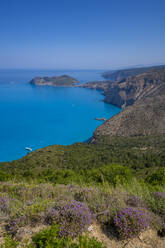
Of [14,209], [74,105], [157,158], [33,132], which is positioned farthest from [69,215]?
[74,105]

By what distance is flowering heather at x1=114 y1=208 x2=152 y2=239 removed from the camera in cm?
343

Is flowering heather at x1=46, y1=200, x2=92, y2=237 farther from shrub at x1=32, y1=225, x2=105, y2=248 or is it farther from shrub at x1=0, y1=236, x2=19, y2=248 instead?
shrub at x1=0, y1=236, x2=19, y2=248

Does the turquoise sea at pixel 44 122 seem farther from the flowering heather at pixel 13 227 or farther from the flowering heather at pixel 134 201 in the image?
the flowering heather at pixel 134 201

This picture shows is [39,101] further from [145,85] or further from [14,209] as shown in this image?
[14,209]

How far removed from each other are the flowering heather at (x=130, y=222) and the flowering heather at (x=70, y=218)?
Answer: 2.14 feet

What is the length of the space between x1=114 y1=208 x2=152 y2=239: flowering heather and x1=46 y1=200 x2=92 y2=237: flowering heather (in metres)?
0.65

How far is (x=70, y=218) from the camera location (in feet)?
11.7

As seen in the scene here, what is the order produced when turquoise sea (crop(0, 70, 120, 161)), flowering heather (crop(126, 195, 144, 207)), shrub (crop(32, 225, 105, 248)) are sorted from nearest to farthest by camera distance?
shrub (crop(32, 225, 105, 248)) → flowering heather (crop(126, 195, 144, 207)) → turquoise sea (crop(0, 70, 120, 161))

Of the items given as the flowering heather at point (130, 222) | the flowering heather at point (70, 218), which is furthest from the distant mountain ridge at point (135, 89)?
the flowering heather at point (70, 218)

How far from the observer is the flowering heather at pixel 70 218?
335cm

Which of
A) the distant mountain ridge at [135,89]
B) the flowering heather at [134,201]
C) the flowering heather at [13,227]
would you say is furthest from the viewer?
the distant mountain ridge at [135,89]

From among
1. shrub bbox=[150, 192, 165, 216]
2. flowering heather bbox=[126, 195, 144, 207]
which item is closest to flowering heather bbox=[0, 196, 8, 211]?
flowering heather bbox=[126, 195, 144, 207]

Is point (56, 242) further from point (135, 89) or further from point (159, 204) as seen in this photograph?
point (135, 89)

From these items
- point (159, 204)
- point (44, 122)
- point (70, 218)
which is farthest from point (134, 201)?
point (44, 122)
